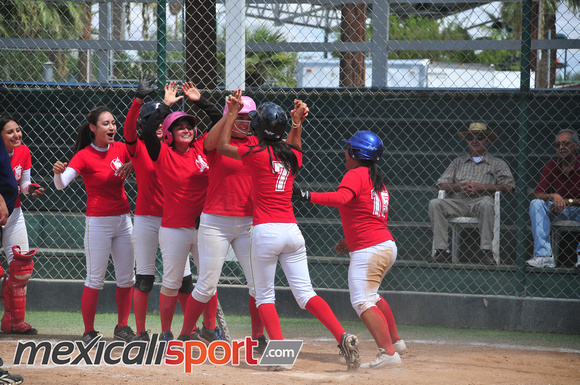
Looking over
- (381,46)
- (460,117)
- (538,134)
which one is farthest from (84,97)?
(538,134)

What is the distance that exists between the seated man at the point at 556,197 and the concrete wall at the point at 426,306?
53cm

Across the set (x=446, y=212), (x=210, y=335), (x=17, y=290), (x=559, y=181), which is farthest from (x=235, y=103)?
(x=559, y=181)

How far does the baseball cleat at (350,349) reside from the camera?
13.5 ft

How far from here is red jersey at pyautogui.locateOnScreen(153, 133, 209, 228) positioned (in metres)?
4.62

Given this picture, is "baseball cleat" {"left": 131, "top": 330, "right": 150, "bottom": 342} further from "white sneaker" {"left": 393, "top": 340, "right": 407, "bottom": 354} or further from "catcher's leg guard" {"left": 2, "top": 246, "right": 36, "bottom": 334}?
"white sneaker" {"left": 393, "top": 340, "right": 407, "bottom": 354}

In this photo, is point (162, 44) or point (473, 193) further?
point (473, 193)

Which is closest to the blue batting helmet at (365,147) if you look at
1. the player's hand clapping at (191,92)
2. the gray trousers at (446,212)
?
the player's hand clapping at (191,92)

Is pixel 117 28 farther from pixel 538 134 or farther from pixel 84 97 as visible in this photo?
pixel 538 134

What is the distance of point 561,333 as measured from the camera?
18.5 feet

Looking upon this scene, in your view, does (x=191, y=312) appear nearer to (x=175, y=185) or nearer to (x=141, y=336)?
(x=141, y=336)

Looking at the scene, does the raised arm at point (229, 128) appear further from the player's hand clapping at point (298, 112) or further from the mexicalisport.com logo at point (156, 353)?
the mexicalisport.com logo at point (156, 353)

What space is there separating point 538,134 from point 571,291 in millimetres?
2148

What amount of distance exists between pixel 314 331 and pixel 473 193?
86.1 inches

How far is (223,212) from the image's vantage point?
4.41 meters
